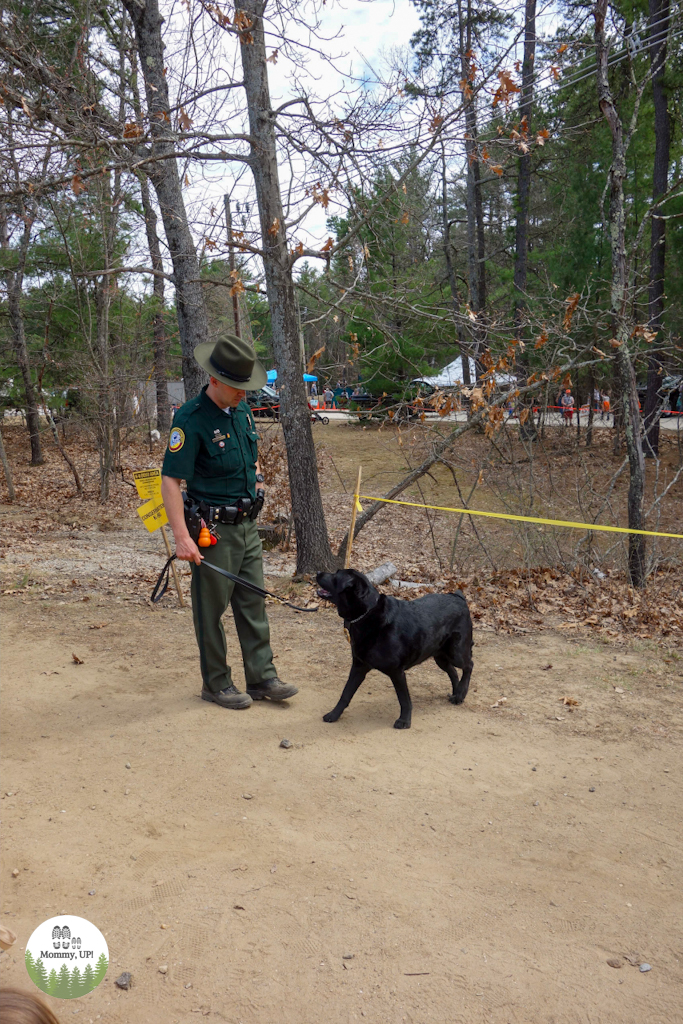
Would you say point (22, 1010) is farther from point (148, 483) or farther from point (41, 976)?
point (148, 483)

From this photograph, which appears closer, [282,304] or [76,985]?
[76,985]

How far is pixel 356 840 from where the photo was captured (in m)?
3.63

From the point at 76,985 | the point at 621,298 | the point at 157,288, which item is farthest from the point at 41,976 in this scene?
the point at 157,288

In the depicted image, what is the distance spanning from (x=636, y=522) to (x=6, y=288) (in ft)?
49.9

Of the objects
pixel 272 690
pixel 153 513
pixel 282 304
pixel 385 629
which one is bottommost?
pixel 272 690

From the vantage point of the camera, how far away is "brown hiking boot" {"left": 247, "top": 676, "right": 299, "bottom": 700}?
5.16 meters

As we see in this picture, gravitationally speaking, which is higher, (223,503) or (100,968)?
(223,503)

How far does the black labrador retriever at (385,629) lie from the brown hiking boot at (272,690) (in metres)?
0.40

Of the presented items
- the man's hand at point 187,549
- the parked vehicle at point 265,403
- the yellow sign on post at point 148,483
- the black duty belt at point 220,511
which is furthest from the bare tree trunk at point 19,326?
the man's hand at point 187,549

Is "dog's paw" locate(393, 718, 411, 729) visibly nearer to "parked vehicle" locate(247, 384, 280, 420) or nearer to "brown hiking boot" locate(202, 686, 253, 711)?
"brown hiking boot" locate(202, 686, 253, 711)

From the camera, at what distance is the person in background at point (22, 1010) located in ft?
4.65

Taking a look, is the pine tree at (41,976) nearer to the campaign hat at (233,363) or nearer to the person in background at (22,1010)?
the person in background at (22,1010)

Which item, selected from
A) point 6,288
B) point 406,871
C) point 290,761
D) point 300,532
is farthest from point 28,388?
point 406,871

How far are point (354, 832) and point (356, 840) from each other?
2.5 inches
